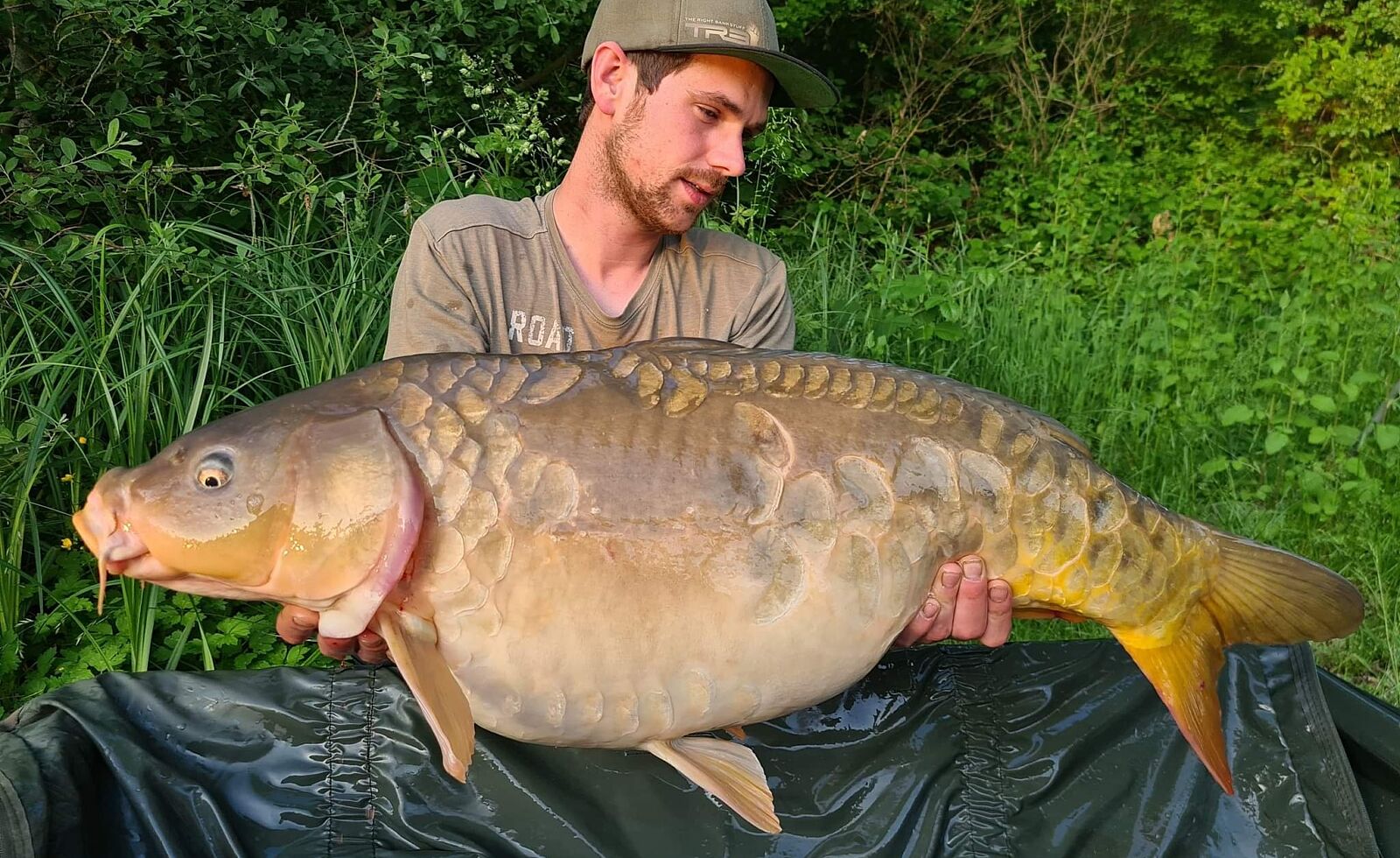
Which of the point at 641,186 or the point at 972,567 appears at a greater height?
the point at 641,186

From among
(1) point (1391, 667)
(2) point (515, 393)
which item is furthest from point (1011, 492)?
(1) point (1391, 667)

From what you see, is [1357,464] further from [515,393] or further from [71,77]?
[71,77]

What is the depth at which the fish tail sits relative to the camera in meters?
1.40

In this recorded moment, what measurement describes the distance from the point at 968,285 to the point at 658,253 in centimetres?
232

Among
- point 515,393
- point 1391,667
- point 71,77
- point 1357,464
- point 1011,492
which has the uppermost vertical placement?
point 71,77

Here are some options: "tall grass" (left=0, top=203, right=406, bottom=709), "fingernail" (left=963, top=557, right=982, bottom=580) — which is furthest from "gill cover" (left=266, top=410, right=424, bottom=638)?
"tall grass" (left=0, top=203, right=406, bottom=709)

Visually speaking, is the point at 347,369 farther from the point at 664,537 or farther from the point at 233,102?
the point at 664,537

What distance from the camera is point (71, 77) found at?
2770mm

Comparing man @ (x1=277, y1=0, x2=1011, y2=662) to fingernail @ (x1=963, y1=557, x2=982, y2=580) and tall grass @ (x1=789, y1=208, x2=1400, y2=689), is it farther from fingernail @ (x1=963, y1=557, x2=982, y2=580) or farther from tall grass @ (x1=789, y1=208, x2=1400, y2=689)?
tall grass @ (x1=789, y1=208, x2=1400, y2=689)

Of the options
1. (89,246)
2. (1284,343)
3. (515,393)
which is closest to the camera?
(515,393)

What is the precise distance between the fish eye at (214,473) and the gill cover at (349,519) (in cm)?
6

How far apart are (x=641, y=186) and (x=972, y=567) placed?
0.84m

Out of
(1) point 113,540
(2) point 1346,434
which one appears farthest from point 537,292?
(2) point 1346,434

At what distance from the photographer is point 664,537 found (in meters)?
1.24
